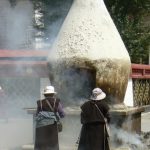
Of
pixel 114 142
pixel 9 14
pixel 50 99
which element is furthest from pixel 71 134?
pixel 9 14

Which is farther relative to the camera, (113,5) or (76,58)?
(113,5)

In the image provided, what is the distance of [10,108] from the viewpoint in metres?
15.9

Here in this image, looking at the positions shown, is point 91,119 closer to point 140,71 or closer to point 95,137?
point 95,137

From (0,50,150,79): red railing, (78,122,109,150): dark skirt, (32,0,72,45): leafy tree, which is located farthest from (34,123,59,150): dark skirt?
(32,0,72,45): leafy tree

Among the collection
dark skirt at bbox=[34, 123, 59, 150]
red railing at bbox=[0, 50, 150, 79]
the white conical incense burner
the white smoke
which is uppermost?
the white conical incense burner

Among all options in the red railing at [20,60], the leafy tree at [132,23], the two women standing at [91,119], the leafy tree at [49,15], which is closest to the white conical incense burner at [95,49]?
the two women standing at [91,119]

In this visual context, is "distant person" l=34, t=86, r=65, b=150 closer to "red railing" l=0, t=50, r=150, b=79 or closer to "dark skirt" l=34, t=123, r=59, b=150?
"dark skirt" l=34, t=123, r=59, b=150

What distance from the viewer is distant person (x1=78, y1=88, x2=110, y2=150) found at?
22.5 ft

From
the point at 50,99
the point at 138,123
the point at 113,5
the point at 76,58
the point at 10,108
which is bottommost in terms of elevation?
the point at 10,108

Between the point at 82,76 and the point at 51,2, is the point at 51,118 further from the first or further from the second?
the point at 51,2

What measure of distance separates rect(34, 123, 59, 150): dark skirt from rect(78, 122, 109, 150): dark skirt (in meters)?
0.50

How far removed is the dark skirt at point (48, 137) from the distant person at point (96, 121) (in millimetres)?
524

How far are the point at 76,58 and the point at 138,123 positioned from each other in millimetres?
1797

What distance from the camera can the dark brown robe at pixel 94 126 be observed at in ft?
22.5
